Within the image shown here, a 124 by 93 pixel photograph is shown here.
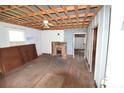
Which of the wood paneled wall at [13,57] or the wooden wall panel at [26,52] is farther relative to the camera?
the wooden wall panel at [26,52]

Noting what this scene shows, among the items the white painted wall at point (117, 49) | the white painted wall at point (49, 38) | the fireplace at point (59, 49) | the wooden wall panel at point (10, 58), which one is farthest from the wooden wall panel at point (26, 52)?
the white painted wall at point (117, 49)

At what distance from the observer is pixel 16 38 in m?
4.69

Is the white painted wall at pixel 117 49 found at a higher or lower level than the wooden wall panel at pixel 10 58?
higher

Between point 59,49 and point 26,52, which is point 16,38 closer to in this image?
point 26,52

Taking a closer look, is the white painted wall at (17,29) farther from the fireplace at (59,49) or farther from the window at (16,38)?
the fireplace at (59,49)

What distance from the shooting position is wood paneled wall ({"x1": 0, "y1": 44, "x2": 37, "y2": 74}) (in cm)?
354

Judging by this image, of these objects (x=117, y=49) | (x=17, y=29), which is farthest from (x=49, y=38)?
(x=117, y=49)

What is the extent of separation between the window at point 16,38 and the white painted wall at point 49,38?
96.3 inches

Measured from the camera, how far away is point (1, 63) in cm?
345

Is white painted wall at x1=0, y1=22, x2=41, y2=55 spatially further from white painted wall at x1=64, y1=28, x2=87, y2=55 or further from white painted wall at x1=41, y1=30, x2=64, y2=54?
white painted wall at x1=64, y1=28, x2=87, y2=55

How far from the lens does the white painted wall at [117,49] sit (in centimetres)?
95
